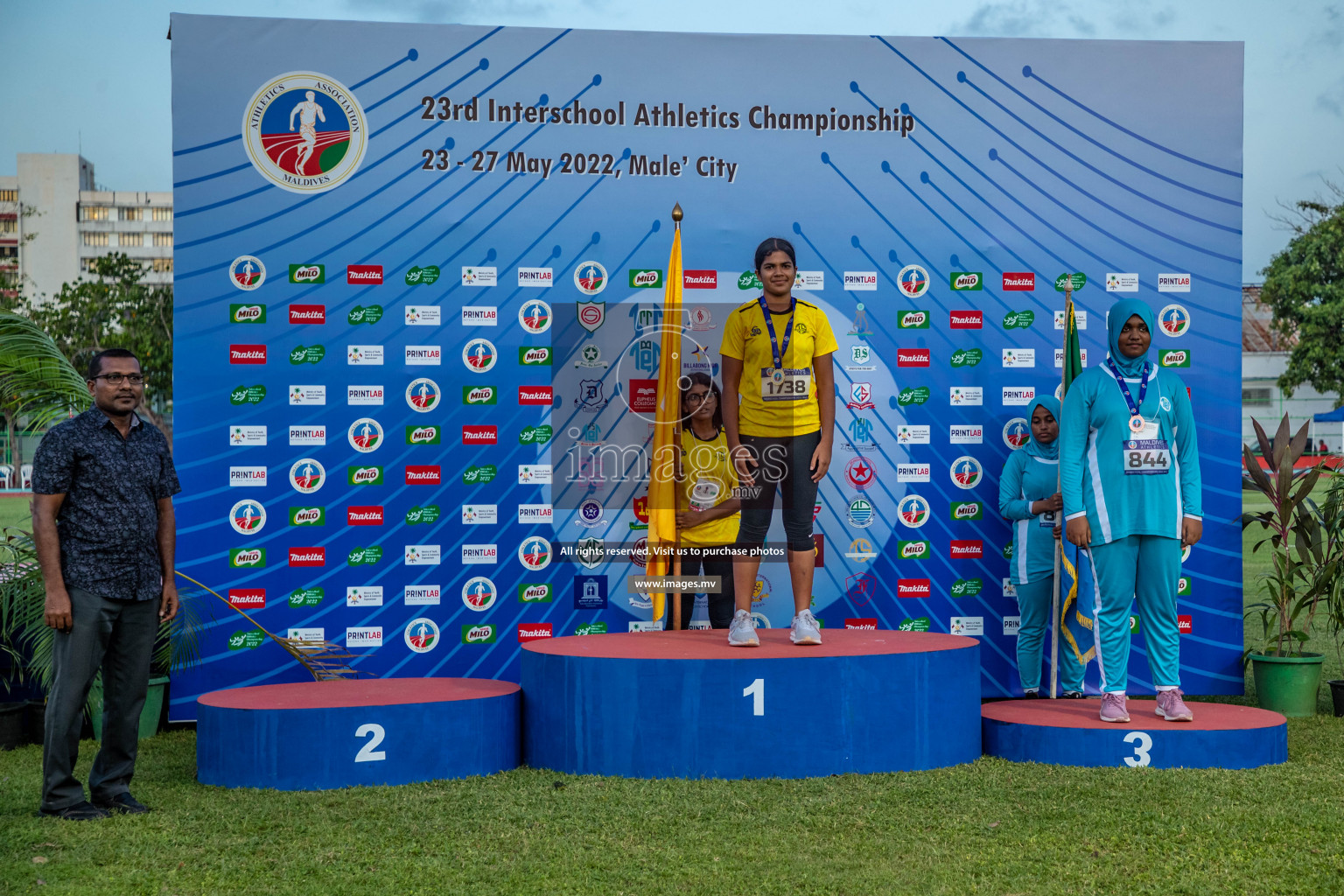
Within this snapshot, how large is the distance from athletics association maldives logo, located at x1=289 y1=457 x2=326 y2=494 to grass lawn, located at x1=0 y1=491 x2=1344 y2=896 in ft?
A: 5.81

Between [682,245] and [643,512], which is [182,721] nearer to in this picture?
[643,512]

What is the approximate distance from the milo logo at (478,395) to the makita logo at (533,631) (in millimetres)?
1230

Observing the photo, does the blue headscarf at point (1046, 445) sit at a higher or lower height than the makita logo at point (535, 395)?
lower

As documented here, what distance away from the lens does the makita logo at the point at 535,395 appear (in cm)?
571

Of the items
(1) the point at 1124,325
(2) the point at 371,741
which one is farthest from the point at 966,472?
(2) the point at 371,741

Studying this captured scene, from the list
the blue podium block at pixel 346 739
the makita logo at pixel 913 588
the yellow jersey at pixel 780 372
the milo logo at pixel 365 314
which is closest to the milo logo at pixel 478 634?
the blue podium block at pixel 346 739

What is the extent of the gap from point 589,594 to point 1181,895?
344cm

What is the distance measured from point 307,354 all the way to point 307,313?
219mm

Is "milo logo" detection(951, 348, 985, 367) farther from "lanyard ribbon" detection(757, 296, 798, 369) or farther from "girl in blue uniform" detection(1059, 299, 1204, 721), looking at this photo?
"lanyard ribbon" detection(757, 296, 798, 369)

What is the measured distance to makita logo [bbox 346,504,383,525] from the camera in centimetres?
560

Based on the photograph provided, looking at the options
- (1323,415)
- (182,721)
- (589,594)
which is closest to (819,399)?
(589,594)

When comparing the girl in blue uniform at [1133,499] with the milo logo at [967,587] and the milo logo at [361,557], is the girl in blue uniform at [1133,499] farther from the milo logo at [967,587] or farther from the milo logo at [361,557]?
the milo logo at [361,557]

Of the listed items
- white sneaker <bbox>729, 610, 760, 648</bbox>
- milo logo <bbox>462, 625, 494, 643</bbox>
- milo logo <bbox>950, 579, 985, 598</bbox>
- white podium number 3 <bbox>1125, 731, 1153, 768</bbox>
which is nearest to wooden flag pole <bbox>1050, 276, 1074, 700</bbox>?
milo logo <bbox>950, 579, 985, 598</bbox>

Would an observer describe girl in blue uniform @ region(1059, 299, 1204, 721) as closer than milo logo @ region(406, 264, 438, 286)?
Yes
